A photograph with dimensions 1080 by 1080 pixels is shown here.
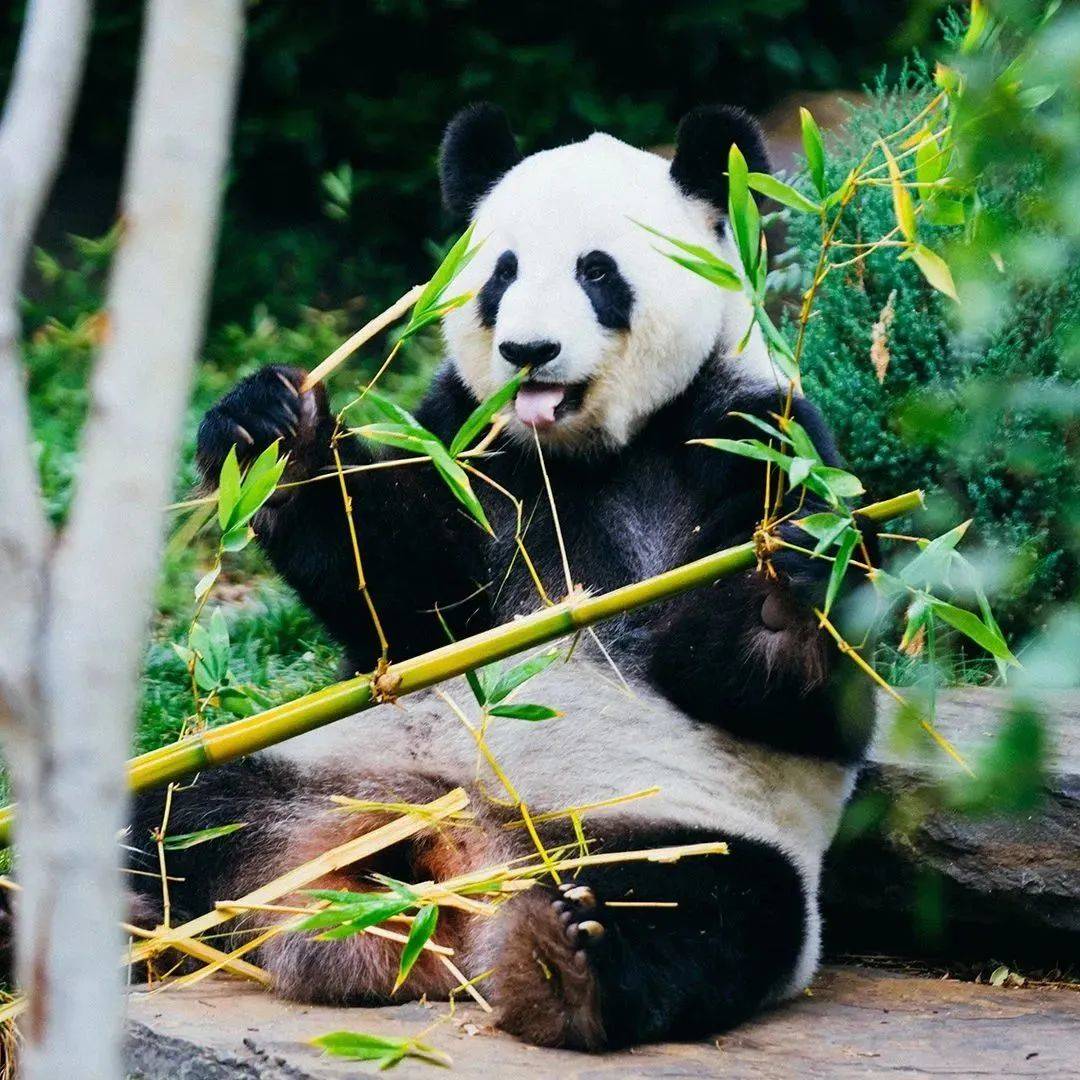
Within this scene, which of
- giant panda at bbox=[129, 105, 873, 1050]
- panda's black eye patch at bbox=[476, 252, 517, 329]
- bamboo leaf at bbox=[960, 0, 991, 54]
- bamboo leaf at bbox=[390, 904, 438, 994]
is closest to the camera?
bamboo leaf at bbox=[960, 0, 991, 54]

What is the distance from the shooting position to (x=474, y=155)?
147 inches

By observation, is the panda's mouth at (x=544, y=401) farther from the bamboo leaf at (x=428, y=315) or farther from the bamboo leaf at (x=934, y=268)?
the bamboo leaf at (x=934, y=268)

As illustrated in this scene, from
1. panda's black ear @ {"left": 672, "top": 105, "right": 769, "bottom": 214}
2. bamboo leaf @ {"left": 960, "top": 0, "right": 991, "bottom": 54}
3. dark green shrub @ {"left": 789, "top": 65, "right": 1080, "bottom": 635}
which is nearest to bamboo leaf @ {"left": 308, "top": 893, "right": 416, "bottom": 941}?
bamboo leaf @ {"left": 960, "top": 0, "right": 991, "bottom": 54}

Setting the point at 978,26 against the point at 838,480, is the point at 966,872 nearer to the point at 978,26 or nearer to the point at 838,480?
the point at 838,480

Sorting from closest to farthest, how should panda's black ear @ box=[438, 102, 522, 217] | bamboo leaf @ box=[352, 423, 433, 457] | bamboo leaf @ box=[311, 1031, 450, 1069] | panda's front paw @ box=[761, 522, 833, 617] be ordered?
bamboo leaf @ box=[311, 1031, 450, 1069] < bamboo leaf @ box=[352, 423, 433, 457] < panda's front paw @ box=[761, 522, 833, 617] < panda's black ear @ box=[438, 102, 522, 217]

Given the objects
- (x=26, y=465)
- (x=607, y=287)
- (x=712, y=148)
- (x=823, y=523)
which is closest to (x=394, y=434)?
(x=823, y=523)

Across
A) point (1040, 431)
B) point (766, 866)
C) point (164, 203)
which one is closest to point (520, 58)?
point (1040, 431)

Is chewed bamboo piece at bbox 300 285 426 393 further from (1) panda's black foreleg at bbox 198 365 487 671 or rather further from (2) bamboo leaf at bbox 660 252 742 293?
(2) bamboo leaf at bbox 660 252 742 293

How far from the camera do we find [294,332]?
7508mm

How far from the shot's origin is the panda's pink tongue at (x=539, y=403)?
3291 millimetres

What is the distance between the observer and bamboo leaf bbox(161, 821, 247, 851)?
9.76 feet

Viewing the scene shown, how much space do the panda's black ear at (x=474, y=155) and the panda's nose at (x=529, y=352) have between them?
26.7 inches

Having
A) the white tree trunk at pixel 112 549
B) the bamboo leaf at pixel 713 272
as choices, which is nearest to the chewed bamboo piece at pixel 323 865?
the bamboo leaf at pixel 713 272

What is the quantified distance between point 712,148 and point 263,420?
1156 mm
